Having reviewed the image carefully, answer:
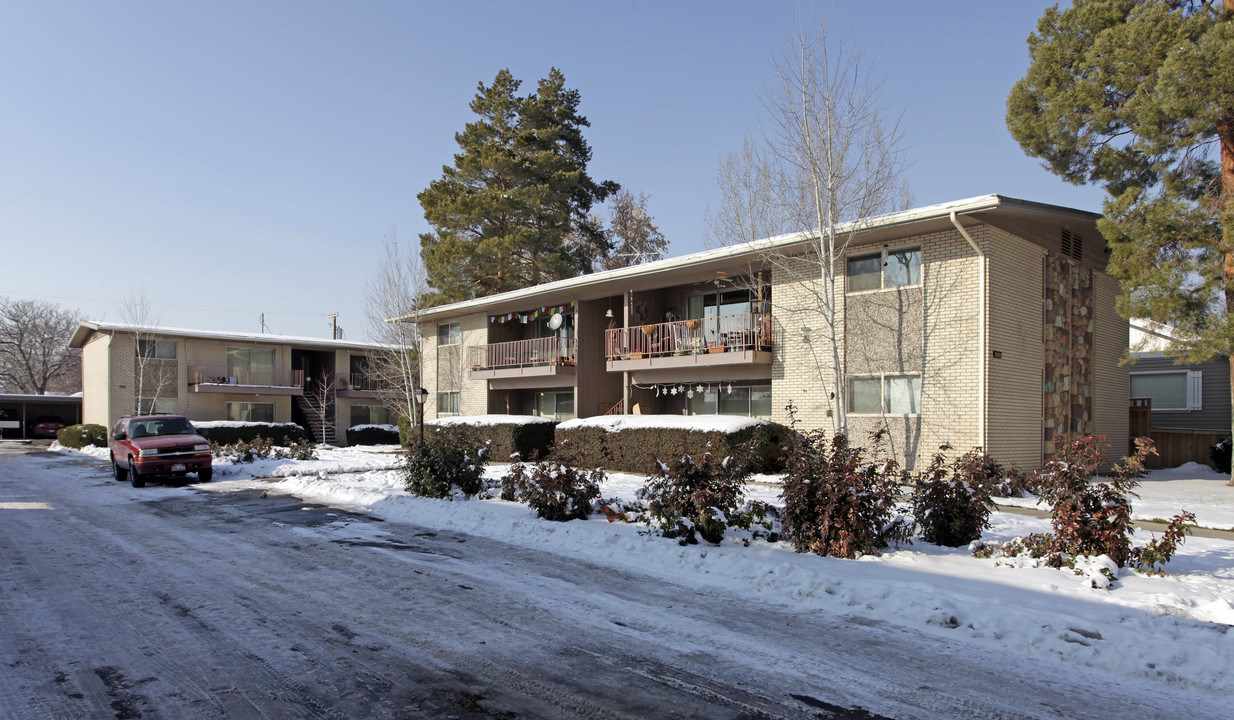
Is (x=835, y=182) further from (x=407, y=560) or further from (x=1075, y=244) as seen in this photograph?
(x=407, y=560)

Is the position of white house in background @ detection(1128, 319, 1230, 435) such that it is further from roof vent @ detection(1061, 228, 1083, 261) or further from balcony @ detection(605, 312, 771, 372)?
balcony @ detection(605, 312, 771, 372)

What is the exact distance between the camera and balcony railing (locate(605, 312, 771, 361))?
1853cm

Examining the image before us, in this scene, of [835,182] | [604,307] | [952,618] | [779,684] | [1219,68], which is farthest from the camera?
[604,307]

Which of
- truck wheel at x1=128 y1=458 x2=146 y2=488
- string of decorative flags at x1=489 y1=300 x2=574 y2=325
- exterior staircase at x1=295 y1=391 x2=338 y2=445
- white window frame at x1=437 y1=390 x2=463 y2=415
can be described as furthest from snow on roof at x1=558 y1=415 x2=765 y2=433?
exterior staircase at x1=295 y1=391 x2=338 y2=445

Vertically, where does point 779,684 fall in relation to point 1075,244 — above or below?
below

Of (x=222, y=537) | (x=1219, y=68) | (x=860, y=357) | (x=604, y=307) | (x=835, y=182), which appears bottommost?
(x=222, y=537)

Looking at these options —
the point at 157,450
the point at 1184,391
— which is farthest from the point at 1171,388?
the point at 157,450

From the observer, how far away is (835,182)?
15.5 m

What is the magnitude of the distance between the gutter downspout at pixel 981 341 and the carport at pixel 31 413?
178 ft

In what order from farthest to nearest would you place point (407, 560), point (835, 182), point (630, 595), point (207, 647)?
point (835, 182), point (407, 560), point (630, 595), point (207, 647)

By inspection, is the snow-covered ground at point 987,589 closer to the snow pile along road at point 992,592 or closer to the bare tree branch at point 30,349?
the snow pile along road at point 992,592

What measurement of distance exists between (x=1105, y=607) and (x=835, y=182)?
1127 centimetres

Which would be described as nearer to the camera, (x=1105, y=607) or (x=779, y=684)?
(x=779, y=684)

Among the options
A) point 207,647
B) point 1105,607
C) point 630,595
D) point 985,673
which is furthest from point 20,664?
point 1105,607
